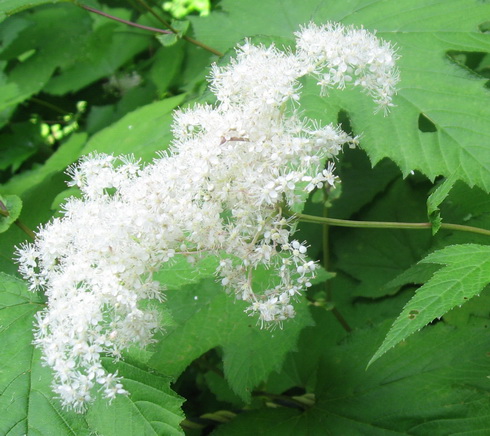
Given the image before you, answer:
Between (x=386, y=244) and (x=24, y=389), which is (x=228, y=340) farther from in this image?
(x=386, y=244)

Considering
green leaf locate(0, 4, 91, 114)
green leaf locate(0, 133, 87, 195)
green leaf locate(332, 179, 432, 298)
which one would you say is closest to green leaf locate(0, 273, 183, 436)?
green leaf locate(0, 133, 87, 195)

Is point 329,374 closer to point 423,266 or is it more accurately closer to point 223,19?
point 423,266

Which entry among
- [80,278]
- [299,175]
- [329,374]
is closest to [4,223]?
[80,278]

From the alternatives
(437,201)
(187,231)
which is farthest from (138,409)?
(437,201)

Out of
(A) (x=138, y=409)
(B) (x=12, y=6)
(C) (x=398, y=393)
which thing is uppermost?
(B) (x=12, y=6)

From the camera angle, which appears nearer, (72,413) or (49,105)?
(72,413)

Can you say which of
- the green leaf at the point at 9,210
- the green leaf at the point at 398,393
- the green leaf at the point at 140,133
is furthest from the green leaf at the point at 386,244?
the green leaf at the point at 9,210

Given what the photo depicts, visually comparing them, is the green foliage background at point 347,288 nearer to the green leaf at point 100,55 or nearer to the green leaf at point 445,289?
the green leaf at point 445,289

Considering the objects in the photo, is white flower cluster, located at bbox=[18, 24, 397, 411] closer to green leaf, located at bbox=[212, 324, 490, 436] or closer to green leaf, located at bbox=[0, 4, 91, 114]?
green leaf, located at bbox=[212, 324, 490, 436]
